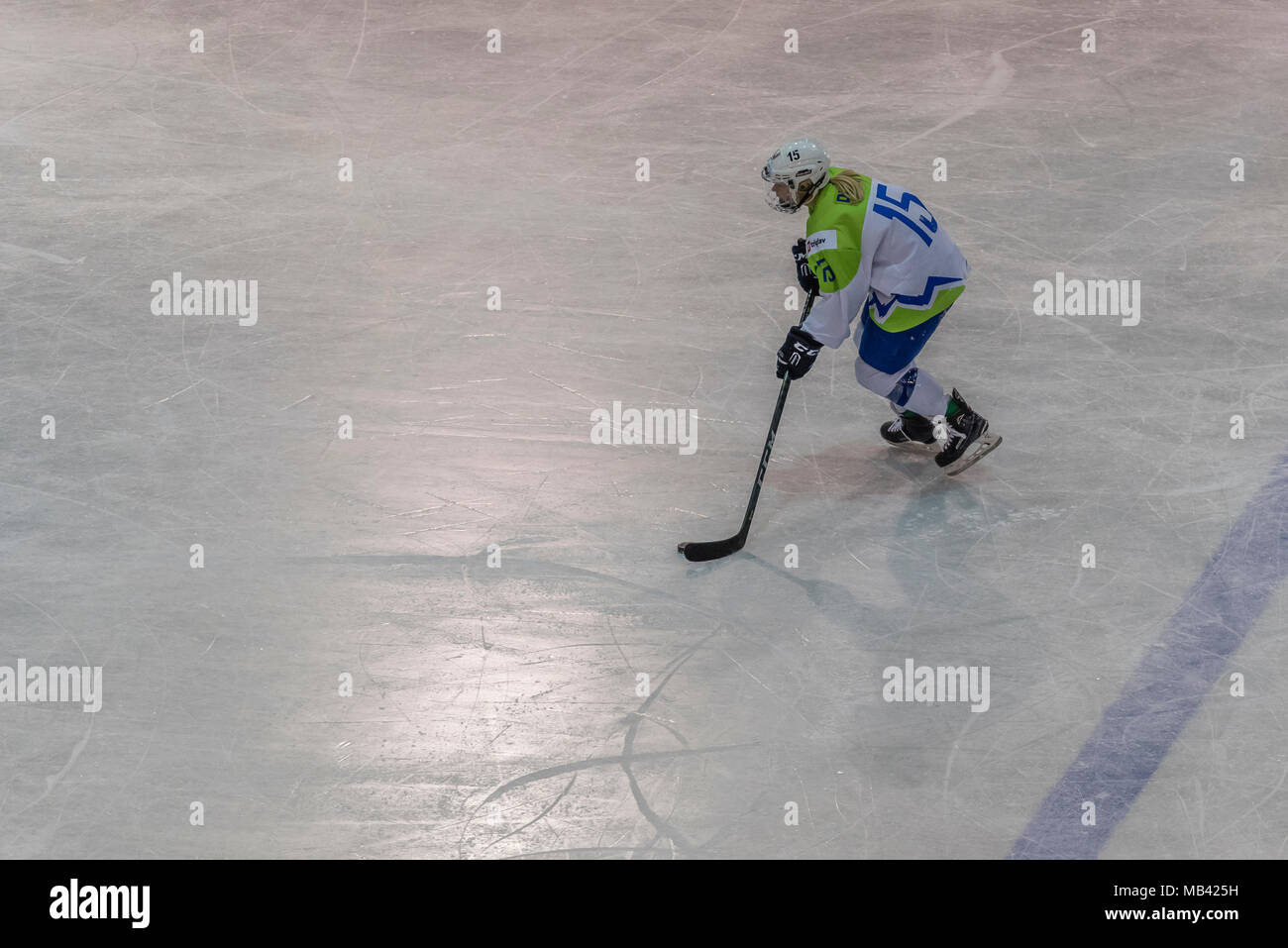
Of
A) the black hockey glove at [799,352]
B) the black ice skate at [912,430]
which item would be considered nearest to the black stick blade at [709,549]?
the black hockey glove at [799,352]

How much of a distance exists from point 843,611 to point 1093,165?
3.96m

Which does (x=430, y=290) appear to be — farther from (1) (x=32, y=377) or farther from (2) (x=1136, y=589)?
(2) (x=1136, y=589)

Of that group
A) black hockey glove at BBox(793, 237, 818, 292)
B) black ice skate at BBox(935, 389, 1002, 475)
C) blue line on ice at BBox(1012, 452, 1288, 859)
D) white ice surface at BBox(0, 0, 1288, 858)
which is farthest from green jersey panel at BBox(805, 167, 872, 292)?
blue line on ice at BBox(1012, 452, 1288, 859)

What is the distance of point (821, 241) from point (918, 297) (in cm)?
42

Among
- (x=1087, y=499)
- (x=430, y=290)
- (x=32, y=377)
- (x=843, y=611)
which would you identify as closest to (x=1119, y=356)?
(x=1087, y=499)

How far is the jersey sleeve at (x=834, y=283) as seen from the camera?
494cm

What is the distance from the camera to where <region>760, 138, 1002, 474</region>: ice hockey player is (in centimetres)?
493

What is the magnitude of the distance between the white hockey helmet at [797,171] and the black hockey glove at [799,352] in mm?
420

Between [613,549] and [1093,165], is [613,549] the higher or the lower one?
the lower one

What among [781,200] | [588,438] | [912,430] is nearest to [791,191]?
[781,200]

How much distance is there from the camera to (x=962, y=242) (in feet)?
23.1

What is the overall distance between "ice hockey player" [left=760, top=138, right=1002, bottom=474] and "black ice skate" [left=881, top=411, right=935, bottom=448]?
14 centimetres

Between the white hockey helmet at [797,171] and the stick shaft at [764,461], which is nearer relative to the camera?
the white hockey helmet at [797,171]

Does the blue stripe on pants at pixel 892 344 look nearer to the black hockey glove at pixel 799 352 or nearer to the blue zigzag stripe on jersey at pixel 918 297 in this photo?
the blue zigzag stripe on jersey at pixel 918 297
